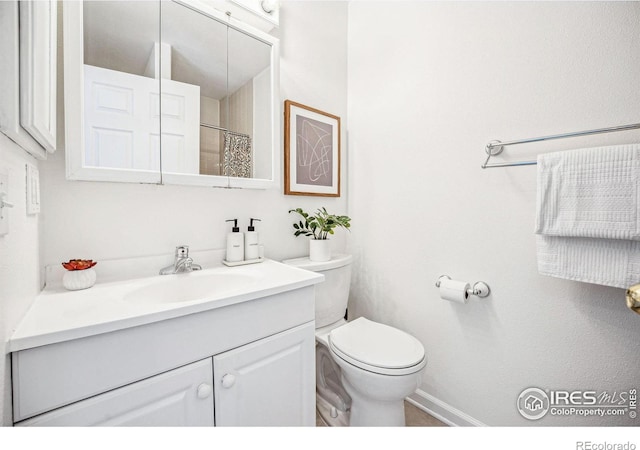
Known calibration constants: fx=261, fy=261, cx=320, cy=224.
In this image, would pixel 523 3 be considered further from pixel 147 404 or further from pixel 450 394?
pixel 147 404

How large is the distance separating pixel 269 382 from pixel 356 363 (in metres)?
0.35

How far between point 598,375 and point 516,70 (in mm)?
1176

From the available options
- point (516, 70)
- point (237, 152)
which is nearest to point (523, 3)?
point (516, 70)

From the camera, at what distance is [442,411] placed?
130 centimetres

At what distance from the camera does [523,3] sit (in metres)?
1.03

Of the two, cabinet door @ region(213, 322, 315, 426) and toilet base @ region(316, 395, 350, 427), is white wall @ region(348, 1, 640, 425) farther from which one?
cabinet door @ region(213, 322, 315, 426)

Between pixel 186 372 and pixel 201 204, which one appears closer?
pixel 186 372

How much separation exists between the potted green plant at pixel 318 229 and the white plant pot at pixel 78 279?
0.86 m

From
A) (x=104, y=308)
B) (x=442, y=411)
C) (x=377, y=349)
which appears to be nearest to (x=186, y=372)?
(x=104, y=308)

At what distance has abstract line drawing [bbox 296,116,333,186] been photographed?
1.47m

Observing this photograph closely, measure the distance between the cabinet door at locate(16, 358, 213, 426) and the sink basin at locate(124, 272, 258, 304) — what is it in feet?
0.82

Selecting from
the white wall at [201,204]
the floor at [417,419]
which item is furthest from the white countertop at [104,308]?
the floor at [417,419]

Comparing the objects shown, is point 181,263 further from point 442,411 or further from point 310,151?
point 442,411

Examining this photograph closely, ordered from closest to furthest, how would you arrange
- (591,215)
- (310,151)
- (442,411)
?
1. (591,215)
2. (442,411)
3. (310,151)
